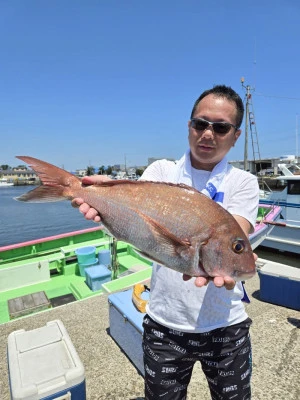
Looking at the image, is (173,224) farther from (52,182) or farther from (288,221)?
(288,221)

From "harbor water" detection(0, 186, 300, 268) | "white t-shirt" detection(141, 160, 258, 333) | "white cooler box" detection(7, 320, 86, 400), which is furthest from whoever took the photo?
"harbor water" detection(0, 186, 300, 268)

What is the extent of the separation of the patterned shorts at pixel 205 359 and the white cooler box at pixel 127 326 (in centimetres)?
140

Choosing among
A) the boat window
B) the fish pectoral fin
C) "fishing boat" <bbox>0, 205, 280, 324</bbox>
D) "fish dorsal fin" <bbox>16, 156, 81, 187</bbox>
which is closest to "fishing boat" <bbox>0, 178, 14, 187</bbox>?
"fishing boat" <bbox>0, 205, 280, 324</bbox>

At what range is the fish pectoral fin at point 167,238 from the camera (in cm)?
142

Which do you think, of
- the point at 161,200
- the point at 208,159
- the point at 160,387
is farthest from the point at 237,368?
the point at 208,159

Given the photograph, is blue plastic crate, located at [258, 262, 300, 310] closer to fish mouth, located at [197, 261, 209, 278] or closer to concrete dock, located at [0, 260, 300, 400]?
concrete dock, located at [0, 260, 300, 400]

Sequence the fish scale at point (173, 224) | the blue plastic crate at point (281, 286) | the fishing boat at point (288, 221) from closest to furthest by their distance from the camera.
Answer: the fish scale at point (173, 224)
the blue plastic crate at point (281, 286)
the fishing boat at point (288, 221)

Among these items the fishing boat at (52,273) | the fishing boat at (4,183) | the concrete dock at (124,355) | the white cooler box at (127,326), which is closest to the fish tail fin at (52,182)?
the white cooler box at (127,326)

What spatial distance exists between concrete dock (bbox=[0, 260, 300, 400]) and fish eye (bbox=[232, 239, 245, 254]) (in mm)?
2233

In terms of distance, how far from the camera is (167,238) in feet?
4.75

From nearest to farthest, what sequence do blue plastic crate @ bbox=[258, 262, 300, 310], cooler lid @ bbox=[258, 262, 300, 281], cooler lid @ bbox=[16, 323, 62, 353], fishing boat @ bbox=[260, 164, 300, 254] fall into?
cooler lid @ bbox=[16, 323, 62, 353] → blue plastic crate @ bbox=[258, 262, 300, 310] → cooler lid @ bbox=[258, 262, 300, 281] → fishing boat @ bbox=[260, 164, 300, 254]

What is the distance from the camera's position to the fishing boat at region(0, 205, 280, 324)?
5.32 m

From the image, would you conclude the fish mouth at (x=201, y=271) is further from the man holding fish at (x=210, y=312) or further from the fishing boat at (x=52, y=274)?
the fishing boat at (x=52, y=274)

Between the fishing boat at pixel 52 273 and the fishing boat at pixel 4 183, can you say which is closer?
the fishing boat at pixel 52 273
